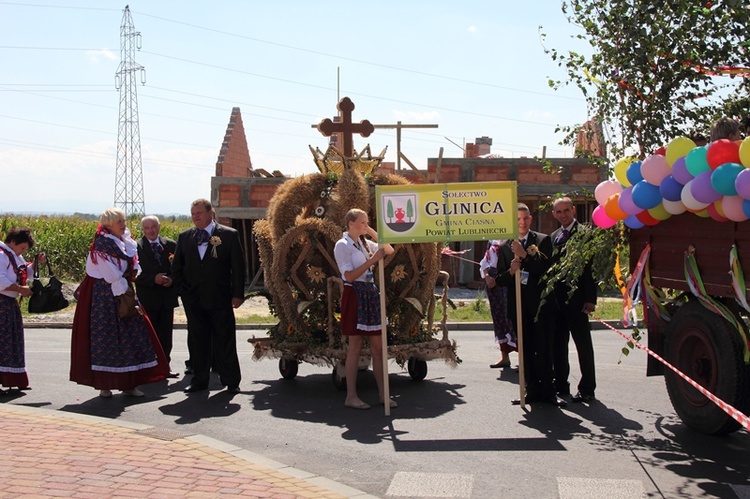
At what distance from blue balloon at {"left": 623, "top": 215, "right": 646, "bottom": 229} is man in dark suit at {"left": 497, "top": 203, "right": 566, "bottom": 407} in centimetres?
122

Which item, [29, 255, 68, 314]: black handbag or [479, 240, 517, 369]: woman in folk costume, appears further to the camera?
[479, 240, 517, 369]: woman in folk costume

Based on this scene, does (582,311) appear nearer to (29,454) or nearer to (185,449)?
(185,449)

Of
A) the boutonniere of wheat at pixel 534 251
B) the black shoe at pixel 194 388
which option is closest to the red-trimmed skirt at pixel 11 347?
the black shoe at pixel 194 388

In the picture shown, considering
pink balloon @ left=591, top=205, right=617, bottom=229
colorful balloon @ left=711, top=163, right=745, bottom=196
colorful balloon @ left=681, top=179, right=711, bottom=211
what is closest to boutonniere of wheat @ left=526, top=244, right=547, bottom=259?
pink balloon @ left=591, top=205, right=617, bottom=229

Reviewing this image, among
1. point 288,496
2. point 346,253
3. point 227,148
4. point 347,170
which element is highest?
point 227,148

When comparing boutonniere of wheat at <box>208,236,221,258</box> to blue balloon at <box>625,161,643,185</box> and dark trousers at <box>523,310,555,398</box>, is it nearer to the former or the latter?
dark trousers at <box>523,310,555,398</box>

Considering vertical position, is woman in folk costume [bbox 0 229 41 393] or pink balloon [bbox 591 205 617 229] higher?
pink balloon [bbox 591 205 617 229]

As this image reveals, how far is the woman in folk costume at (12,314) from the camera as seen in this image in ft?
30.7

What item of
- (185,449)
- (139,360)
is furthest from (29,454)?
(139,360)

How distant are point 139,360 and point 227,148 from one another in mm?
19543

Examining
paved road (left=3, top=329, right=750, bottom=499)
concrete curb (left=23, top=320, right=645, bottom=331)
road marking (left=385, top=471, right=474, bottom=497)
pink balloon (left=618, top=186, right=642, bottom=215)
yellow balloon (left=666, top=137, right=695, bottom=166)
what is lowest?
road marking (left=385, top=471, right=474, bottom=497)

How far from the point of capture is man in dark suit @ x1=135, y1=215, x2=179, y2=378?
1059 centimetres

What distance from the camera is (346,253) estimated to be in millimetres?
8641

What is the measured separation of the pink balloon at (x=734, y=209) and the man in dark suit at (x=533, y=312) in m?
2.61
